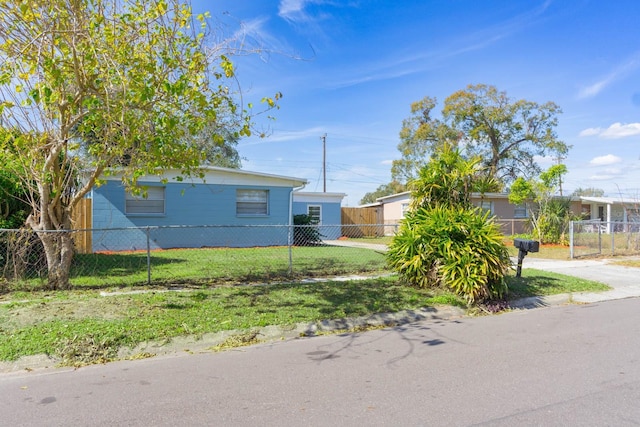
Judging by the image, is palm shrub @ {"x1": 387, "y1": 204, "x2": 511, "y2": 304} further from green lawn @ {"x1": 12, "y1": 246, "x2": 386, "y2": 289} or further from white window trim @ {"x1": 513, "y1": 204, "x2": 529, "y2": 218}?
white window trim @ {"x1": 513, "y1": 204, "x2": 529, "y2": 218}

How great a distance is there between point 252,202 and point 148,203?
160 inches

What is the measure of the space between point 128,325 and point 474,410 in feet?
14.4

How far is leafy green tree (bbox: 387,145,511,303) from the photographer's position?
7973 mm

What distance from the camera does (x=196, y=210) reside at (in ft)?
57.7

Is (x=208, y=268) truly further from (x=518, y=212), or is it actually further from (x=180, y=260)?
(x=518, y=212)

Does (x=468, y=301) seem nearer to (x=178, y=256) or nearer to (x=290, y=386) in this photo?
(x=290, y=386)

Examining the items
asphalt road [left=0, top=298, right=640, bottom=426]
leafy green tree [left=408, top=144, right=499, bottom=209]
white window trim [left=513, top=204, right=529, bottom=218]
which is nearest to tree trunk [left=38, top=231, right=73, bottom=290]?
asphalt road [left=0, top=298, right=640, bottom=426]

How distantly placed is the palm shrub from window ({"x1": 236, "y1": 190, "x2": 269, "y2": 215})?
10.3 m

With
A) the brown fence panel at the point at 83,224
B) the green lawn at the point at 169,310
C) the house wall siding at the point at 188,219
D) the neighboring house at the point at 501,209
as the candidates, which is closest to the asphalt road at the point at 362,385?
the green lawn at the point at 169,310

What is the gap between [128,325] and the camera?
233 inches

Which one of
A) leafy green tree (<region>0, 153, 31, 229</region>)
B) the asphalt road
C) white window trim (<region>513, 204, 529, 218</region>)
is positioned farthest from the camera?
white window trim (<region>513, 204, 529, 218</region>)

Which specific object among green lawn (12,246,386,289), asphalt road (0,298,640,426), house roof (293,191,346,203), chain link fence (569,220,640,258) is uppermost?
house roof (293,191,346,203)

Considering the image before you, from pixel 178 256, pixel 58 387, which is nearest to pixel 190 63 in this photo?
pixel 58 387

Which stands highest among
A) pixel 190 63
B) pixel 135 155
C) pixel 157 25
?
pixel 157 25
